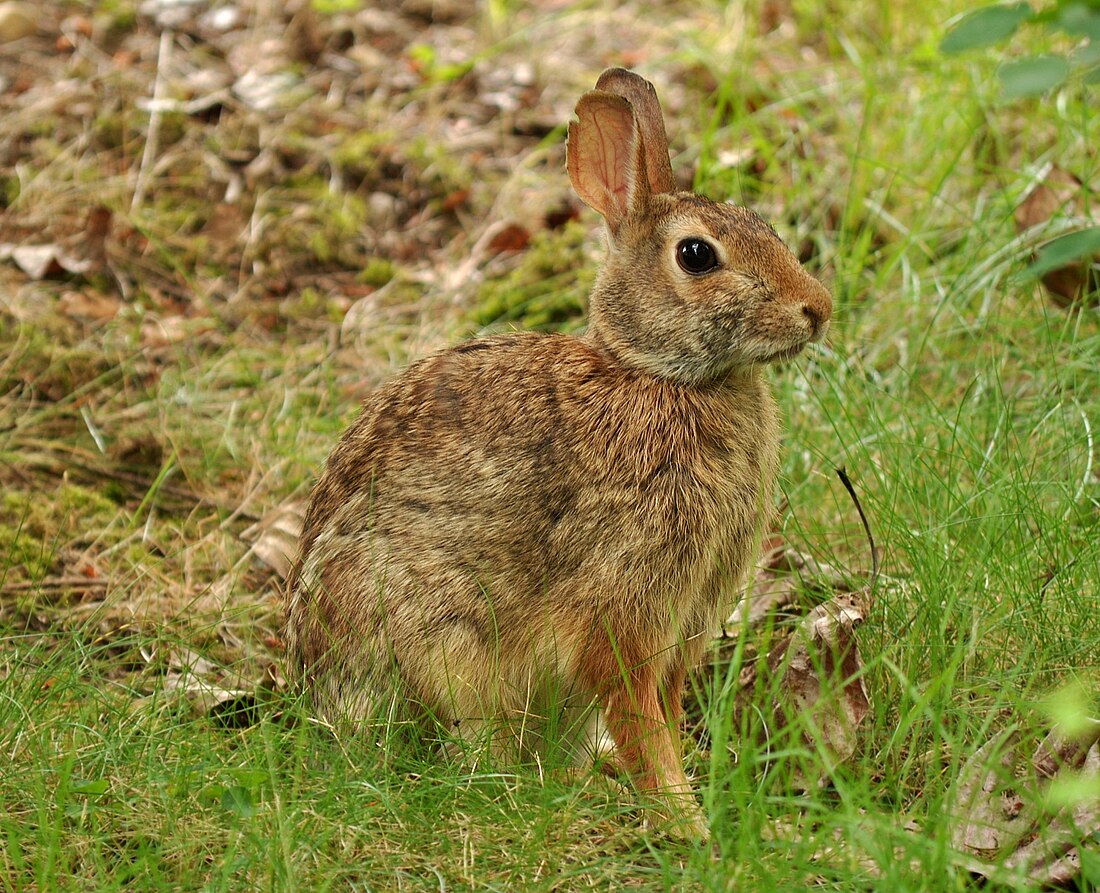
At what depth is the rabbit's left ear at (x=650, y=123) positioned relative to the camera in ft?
12.7

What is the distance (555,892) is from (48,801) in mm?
1190

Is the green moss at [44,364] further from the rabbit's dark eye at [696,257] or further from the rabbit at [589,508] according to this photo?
the rabbit's dark eye at [696,257]

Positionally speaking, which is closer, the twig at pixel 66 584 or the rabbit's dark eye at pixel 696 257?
the rabbit's dark eye at pixel 696 257

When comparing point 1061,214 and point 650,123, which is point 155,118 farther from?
point 1061,214

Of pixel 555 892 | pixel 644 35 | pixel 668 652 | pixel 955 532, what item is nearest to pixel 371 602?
pixel 668 652

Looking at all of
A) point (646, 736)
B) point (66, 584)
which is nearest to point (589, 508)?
point (646, 736)

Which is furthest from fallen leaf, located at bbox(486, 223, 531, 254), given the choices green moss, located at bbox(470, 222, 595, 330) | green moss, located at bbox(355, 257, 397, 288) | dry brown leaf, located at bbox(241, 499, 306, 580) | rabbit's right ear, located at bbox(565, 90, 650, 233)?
rabbit's right ear, located at bbox(565, 90, 650, 233)

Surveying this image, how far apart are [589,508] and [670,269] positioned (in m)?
0.69

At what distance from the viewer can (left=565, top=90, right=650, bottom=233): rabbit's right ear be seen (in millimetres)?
3727

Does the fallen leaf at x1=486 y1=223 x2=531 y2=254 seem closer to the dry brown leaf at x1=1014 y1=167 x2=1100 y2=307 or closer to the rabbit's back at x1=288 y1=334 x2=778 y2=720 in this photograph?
the dry brown leaf at x1=1014 y1=167 x2=1100 y2=307

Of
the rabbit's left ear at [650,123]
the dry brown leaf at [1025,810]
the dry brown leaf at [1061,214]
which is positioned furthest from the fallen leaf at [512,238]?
the dry brown leaf at [1025,810]

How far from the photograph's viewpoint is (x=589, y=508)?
138 inches

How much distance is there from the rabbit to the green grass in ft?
0.81

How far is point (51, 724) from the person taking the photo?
3.30 metres
